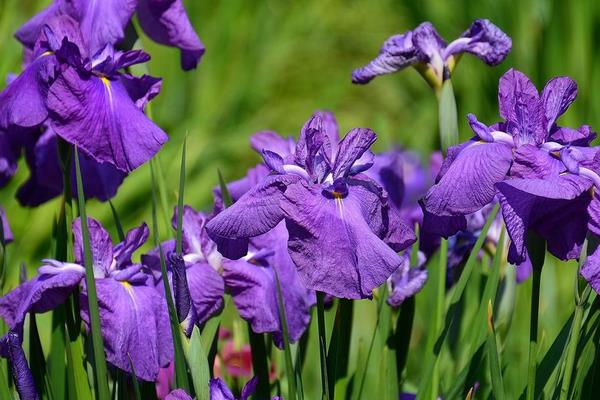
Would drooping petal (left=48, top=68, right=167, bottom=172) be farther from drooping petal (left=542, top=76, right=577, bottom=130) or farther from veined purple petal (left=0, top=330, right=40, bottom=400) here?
drooping petal (left=542, top=76, right=577, bottom=130)

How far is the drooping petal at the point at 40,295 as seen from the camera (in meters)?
0.93

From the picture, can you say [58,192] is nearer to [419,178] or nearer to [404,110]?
[419,178]

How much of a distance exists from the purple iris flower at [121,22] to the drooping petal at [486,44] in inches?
13.1

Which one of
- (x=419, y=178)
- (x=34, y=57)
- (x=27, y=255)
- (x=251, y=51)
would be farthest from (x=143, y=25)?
(x=251, y=51)

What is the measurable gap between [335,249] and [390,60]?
0.34 metres

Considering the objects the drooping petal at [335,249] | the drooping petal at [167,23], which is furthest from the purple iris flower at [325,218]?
the drooping petal at [167,23]

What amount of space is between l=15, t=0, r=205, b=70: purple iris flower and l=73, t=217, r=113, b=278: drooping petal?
20cm

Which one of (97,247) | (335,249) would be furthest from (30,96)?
(335,249)

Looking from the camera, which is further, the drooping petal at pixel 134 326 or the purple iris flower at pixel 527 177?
the drooping petal at pixel 134 326

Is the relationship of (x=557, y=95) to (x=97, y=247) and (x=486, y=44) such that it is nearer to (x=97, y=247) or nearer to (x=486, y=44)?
(x=486, y=44)

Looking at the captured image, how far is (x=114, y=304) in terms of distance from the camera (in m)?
0.96

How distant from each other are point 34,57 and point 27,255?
157 cm

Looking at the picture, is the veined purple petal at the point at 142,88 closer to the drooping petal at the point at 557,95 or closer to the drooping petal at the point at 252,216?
the drooping petal at the point at 252,216

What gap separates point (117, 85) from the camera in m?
1.02
